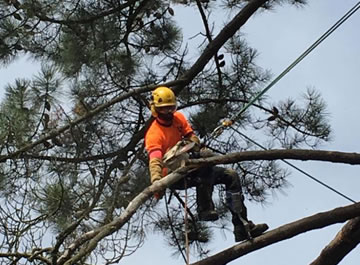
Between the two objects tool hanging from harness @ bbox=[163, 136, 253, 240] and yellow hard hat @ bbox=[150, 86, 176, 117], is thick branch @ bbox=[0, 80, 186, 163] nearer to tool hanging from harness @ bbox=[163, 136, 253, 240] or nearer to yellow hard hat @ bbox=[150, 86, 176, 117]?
yellow hard hat @ bbox=[150, 86, 176, 117]

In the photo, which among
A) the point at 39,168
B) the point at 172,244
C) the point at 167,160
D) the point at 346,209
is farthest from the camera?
the point at 172,244

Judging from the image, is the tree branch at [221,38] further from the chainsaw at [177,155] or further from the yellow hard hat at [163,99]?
the chainsaw at [177,155]

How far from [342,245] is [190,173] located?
88 cm

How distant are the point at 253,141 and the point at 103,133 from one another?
1021 millimetres

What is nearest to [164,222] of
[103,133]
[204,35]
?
[103,133]

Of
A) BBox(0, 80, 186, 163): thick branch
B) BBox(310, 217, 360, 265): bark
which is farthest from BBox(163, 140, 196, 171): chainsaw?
BBox(0, 80, 186, 163): thick branch

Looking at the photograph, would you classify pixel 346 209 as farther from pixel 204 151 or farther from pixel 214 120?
pixel 214 120

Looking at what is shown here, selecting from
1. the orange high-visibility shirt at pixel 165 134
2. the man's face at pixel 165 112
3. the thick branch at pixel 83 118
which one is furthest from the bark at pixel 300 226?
the thick branch at pixel 83 118

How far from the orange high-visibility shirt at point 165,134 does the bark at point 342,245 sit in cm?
101

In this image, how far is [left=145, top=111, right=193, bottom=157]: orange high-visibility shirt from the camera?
19.4 feet

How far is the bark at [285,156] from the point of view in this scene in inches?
217

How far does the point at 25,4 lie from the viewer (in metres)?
7.36

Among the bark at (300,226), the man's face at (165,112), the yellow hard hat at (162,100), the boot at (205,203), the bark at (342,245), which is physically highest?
the yellow hard hat at (162,100)

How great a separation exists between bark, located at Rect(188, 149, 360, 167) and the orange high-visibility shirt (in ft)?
1.34
